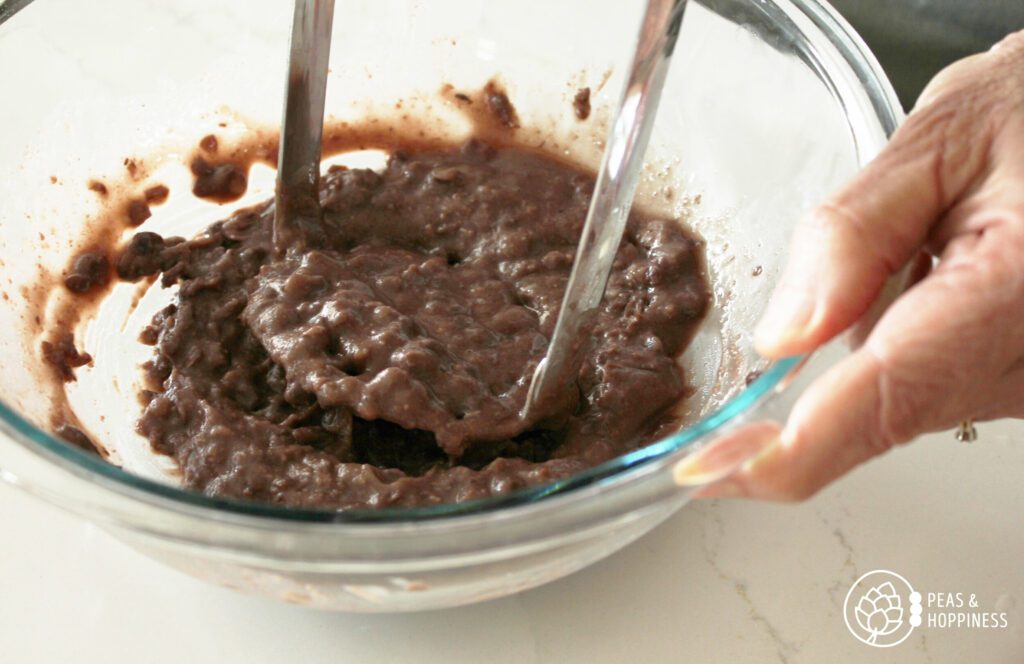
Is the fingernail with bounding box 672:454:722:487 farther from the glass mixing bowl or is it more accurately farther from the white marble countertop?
the white marble countertop

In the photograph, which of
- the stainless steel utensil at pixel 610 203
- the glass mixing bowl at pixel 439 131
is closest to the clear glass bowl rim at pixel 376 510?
the glass mixing bowl at pixel 439 131

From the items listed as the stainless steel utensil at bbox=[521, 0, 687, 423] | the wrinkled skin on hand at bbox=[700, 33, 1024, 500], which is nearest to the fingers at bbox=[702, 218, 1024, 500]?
the wrinkled skin on hand at bbox=[700, 33, 1024, 500]

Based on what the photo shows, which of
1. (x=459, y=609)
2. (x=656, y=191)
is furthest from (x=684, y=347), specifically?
(x=459, y=609)

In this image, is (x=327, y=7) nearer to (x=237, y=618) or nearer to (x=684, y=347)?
(x=684, y=347)

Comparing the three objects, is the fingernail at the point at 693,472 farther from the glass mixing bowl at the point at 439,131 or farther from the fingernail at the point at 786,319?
the fingernail at the point at 786,319

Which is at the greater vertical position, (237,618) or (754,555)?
(754,555)
